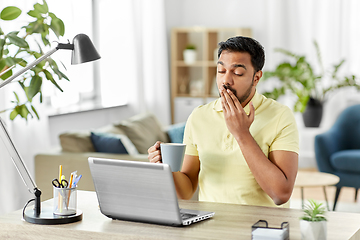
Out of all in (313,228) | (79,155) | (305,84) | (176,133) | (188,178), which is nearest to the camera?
(313,228)

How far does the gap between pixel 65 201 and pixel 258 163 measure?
2.03 ft

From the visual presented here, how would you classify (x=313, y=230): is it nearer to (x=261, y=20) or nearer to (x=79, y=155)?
(x=79, y=155)

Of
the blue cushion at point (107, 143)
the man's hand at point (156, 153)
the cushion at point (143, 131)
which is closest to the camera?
the man's hand at point (156, 153)

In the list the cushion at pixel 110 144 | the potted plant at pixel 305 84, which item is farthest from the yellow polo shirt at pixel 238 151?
the potted plant at pixel 305 84

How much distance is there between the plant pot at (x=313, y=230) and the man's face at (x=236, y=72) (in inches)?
26.5

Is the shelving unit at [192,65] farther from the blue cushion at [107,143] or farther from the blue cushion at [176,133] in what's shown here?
the blue cushion at [107,143]

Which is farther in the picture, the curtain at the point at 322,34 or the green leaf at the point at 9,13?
the curtain at the point at 322,34

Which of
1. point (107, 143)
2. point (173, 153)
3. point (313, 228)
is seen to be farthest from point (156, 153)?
point (107, 143)

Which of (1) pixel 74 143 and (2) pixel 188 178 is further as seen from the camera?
(1) pixel 74 143

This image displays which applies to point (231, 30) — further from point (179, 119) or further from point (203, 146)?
point (203, 146)

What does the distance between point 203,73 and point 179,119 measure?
690 millimetres

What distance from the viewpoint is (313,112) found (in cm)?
591

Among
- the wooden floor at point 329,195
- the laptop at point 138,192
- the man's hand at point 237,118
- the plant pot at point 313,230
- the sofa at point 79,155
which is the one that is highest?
the man's hand at point 237,118

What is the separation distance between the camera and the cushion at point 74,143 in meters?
3.66
